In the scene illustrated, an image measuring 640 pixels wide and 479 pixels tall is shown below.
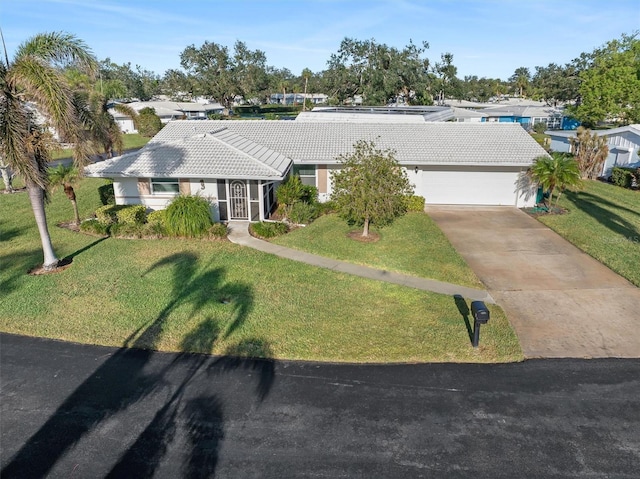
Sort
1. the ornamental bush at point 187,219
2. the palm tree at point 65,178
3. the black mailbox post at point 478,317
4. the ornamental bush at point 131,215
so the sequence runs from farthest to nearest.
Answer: the palm tree at point 65,178 → the ornamental bush at point 131,215 → the ornamental bush at point 187,219 → the black mailbox post at point 478,317

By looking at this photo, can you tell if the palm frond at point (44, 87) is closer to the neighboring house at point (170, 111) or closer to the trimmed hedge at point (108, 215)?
the trimmed hedge at point (108, 215)

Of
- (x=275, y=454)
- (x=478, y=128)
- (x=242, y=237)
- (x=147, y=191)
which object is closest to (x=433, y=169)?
(x=478, y=128)

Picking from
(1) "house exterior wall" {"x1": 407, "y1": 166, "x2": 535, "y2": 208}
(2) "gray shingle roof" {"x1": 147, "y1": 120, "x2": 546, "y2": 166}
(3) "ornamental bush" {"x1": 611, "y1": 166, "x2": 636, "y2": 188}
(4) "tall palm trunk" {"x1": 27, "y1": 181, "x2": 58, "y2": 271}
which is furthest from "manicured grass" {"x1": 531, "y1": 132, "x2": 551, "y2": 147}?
(4) "tall palm trunk" {"x1": 27, "y1": 181, "x2": 58, "y2": 271}

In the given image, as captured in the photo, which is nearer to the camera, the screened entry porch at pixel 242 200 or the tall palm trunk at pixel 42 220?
the tall palm trunk at pixel 42 220

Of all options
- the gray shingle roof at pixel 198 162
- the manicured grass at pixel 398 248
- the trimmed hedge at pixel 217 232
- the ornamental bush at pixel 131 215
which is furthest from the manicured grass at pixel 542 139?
the ornamental bush at pixel 131 215

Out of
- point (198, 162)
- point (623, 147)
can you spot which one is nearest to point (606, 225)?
point (623, 147)

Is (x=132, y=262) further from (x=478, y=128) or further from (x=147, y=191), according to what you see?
(x=478, y=128)
